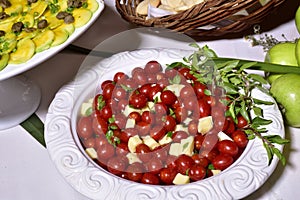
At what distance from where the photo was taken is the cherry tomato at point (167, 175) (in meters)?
0.72

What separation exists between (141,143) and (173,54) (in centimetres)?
21

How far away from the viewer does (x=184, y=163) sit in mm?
718

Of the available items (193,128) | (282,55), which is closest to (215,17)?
(282,55)

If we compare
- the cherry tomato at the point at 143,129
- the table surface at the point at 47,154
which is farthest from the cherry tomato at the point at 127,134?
the table surface at the point at 47,154

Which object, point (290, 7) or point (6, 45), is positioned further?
point (290, 7)

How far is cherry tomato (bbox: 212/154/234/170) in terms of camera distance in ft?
2.36

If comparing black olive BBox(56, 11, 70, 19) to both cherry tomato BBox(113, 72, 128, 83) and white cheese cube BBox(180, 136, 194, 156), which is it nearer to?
cherry tomato BBox(113, 72, 128, 83)

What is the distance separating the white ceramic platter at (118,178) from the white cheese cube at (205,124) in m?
0.07

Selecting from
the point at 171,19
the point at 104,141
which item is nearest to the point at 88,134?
the point at 104,141

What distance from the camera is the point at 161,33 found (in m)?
1.03

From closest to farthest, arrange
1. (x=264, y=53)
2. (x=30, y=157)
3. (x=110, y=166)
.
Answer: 1. (x=110, y=166)
2. (x=30, y=157)
3. (x=264, y=53)

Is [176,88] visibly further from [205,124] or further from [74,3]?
[74,3]

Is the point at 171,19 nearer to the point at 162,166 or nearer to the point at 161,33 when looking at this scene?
the point at 161,33

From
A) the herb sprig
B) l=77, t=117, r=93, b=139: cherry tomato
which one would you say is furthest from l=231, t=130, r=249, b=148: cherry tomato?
l=77, t=117, r=93, b=139: cherry tomato
